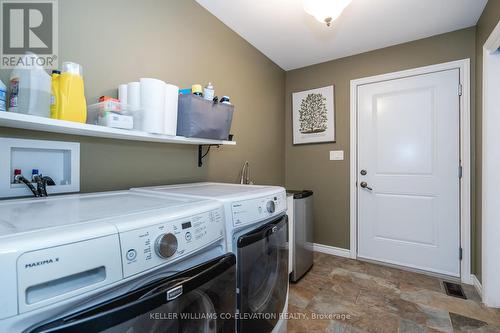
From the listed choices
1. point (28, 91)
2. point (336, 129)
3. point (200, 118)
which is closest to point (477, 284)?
point (336, 129)

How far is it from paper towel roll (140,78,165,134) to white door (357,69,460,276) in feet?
7.36

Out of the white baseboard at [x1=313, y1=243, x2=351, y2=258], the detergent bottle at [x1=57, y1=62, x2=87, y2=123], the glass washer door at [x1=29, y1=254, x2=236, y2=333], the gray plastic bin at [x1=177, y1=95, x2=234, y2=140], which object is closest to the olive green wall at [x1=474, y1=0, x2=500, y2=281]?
the white baseboard at [x1=313, y1=243, x2=351, y2=258]

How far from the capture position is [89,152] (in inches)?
48.1

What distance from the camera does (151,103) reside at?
1.20 meters

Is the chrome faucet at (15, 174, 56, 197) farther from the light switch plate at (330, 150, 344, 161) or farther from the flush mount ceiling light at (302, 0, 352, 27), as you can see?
the light switch plate at (330, 150, 344, 161)

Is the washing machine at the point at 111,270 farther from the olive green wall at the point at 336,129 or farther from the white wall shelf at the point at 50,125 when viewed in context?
the olive green wall at the point at 336,129

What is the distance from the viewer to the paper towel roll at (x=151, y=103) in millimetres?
1186

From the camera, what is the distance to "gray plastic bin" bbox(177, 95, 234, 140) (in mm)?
1375

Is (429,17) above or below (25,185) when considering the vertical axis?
above

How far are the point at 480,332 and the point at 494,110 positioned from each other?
5.04 feet

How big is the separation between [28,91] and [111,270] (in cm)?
78

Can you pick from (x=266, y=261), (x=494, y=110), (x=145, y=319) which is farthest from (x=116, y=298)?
(x=494, y=110)

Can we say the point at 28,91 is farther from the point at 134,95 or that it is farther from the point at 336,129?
the point at 336,129

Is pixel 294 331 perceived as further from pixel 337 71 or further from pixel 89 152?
pixel 337 71
